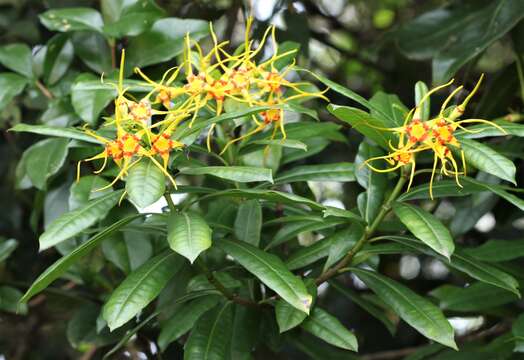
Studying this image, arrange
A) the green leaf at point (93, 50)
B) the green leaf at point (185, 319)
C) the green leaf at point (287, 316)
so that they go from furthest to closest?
the green leaf at point (93, 50)
the green leaf at point (185, 319)
the green leaf at point (287, 316)

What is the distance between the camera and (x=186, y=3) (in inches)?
92.7

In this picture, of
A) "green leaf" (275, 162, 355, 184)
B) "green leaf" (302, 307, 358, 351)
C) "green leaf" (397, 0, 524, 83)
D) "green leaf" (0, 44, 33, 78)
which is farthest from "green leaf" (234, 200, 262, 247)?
"green leaf" (0, 44, 33, 78)

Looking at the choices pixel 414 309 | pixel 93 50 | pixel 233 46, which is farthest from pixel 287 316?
pixel 233 46

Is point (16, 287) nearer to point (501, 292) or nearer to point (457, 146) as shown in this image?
point (501, 292)

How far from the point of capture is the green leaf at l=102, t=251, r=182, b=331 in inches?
47.5

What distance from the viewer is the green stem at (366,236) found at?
1.34m

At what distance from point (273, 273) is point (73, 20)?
2.59 ft

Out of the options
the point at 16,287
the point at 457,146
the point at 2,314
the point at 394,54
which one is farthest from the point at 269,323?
the point at 394,54

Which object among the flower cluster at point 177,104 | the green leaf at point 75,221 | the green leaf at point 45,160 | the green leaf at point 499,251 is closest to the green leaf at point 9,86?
the green leaf at point 45,160

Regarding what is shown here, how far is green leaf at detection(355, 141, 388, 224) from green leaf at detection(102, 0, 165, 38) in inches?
20.5

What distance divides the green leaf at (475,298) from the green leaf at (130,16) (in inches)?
31.1

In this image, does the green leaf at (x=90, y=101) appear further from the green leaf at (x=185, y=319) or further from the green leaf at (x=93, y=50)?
the green leaf at (x=185, y=319)

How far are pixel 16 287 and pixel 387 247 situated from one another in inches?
40.9

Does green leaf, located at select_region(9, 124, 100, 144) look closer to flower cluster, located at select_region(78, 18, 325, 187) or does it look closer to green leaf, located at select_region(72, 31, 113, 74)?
flower cluster, located at select_region(78, 18, 325, 187)
